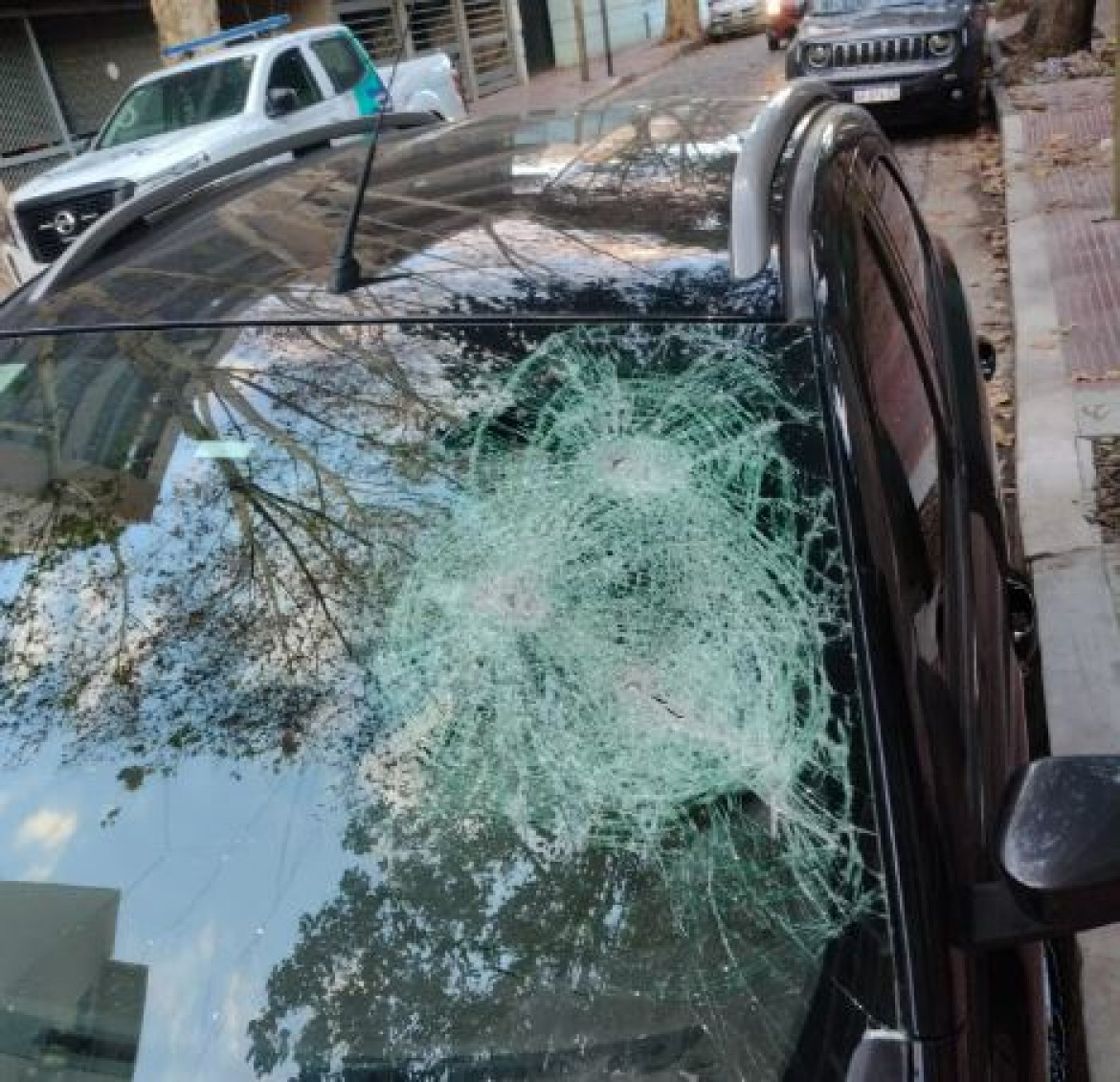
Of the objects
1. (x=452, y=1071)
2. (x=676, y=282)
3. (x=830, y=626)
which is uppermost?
(x=676, y=282)

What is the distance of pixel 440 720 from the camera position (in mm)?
1443

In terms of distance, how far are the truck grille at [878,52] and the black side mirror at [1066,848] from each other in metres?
11.1

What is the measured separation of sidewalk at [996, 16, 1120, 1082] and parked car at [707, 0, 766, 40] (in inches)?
776

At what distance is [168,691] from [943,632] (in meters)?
1.06

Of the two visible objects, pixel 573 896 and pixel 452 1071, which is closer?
pixel 452 1071

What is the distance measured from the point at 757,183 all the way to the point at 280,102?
9.62 metres

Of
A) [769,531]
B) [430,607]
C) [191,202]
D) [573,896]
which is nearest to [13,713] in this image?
Result: [430,607]

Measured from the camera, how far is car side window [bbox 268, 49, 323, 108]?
35.0ft

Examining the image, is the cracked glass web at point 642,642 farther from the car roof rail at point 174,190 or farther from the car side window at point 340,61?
the car side window at point 340,61

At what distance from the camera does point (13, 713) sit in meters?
1.56

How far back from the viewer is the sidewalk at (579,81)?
21.9 m

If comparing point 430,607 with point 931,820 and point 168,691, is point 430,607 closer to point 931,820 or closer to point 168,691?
point 168,691

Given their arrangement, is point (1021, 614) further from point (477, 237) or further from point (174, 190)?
point (174, 190)

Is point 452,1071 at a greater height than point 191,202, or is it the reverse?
point 191,202
